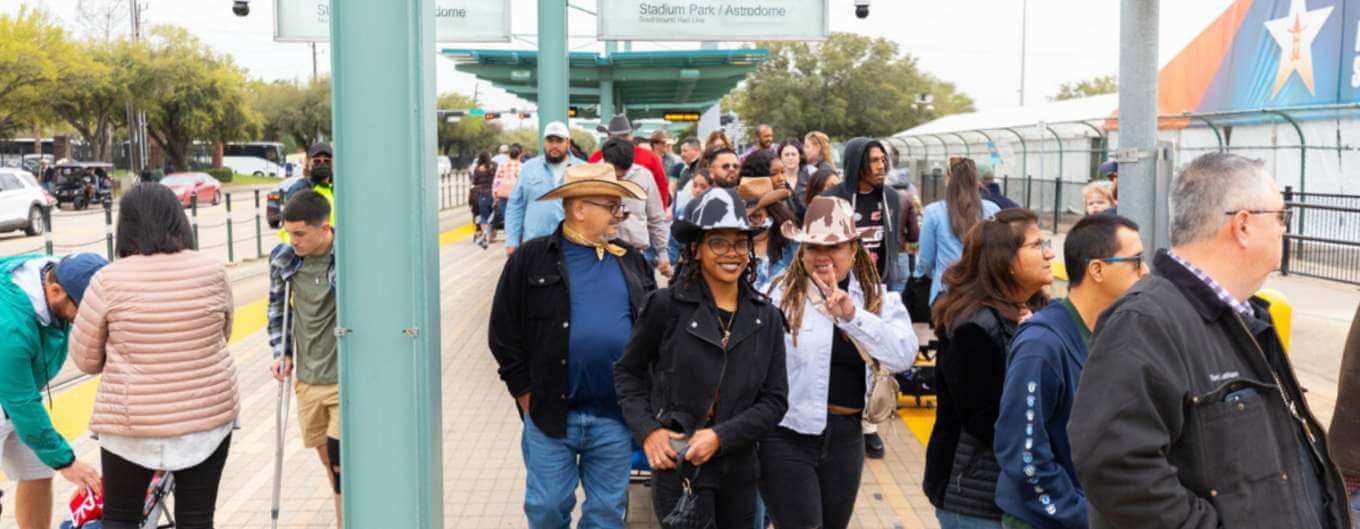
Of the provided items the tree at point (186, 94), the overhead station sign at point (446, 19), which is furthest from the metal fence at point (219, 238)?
the tree at point (186, 94)

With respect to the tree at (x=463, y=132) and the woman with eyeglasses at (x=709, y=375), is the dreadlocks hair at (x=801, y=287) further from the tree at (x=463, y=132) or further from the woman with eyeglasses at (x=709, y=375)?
the tree at (x=463, y=132)

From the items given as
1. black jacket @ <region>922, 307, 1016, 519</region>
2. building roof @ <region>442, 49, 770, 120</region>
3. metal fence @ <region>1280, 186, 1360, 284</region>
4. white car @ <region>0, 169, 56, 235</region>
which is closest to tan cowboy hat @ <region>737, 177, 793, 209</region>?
black jacket @ <region>922, 307, 1016, 519</region>

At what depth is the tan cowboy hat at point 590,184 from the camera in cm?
475

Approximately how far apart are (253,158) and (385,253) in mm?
84333

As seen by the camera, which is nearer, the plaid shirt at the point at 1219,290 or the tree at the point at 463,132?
the plaid shirt at the point at 1219,290

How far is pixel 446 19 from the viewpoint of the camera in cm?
1047

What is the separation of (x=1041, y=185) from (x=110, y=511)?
2326 cm

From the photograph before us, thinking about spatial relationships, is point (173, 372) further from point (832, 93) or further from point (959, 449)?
point (832, 93)

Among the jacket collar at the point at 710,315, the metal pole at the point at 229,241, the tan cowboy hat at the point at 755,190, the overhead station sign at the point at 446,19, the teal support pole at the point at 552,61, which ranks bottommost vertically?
the metal pole at the point at 229,241

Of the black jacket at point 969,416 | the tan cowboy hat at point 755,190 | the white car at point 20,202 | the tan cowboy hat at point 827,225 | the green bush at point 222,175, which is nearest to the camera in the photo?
the black jacket at point 969,416

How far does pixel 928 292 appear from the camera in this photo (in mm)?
8836

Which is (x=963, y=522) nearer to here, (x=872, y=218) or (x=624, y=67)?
(x=872, y=218)

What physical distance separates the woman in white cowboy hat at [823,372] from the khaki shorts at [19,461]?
3.01 m

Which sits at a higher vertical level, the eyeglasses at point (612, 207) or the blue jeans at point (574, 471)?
the eyeglasses at point (612, 207)
